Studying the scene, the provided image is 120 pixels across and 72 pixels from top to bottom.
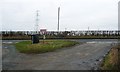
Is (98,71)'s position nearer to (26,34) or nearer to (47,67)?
(47,67)

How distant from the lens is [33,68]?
1522cm

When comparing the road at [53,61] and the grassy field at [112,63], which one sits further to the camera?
the road at [53,61]

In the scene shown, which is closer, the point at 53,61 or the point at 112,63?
the point at 112,63

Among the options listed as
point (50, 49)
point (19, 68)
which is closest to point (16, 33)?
point (50, 49)

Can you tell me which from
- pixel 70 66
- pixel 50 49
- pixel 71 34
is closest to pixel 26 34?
pixel 71 34

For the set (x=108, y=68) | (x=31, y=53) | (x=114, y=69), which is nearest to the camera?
(x=114, y=69)

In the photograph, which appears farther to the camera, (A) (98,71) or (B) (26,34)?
(B) (26,34)

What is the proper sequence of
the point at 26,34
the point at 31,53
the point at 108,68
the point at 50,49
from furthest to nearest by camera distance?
1. the point at 26,34
2. the point at 50,49
3. the point at 31,53
4. the point at 108,68

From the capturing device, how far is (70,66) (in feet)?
51.9

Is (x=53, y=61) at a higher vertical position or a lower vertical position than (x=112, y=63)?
lower

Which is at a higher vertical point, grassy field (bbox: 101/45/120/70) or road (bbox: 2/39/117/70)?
grassy field (bbox: 101/45/120/70)

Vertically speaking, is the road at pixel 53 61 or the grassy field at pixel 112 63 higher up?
the grassy field at pixel 112 63

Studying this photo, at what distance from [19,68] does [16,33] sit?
1838 inches

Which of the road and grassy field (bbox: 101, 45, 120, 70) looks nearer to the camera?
grassy field (bbox: 101, 45, 120, 70)
